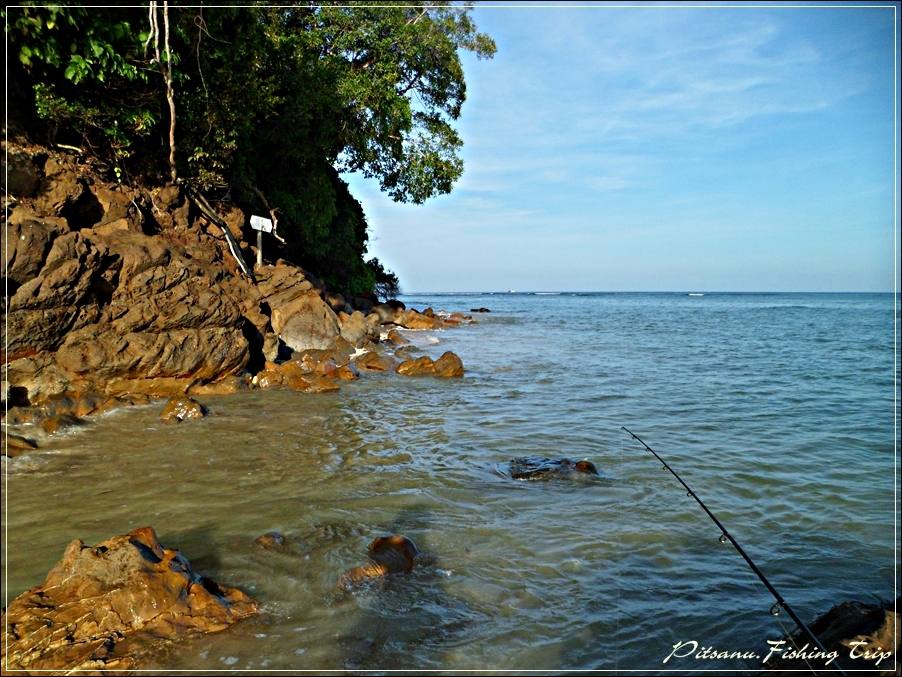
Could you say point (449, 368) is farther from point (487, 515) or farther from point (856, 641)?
point (856, 641)

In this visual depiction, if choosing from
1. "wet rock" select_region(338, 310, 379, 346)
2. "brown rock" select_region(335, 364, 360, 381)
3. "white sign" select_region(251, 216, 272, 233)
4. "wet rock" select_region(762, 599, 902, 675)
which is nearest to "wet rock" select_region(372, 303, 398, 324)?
"wet rock" select_region(338, 310, 379, 346)

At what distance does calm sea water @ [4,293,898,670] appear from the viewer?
3641 mm

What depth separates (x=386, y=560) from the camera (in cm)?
438

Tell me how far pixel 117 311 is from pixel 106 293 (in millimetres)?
377

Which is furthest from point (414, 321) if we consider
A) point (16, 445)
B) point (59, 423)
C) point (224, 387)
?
point (16, 445)

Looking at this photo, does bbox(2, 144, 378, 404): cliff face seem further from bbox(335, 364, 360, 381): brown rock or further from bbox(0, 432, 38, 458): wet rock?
bbox(0, 432, 38, 458): wet rock

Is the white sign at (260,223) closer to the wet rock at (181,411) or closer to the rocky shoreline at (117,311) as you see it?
the rocky shoreline at (117,311)

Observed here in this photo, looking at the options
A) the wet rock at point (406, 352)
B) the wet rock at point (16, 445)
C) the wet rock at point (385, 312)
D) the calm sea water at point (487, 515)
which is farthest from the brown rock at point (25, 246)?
the wet rock at point (385, 312)

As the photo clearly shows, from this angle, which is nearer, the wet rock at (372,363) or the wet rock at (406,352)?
the wet rock at (372,363)

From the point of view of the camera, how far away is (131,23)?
10125 millimetres

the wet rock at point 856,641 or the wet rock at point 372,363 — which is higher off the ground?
the wet rock at point 372,363

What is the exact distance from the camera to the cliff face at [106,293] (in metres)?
8.65

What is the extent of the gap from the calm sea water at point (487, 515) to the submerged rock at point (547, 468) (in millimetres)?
259

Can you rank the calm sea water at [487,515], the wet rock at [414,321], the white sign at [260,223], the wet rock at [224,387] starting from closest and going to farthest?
the calm sea water at [487,515], the wet rock at [224,387], the white sign at [260,223], the wet rock at [414,321]
